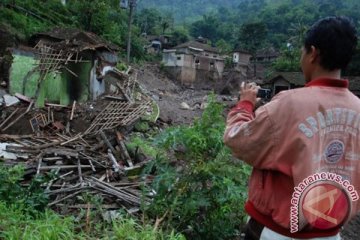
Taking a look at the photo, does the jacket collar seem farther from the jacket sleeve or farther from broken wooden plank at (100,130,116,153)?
broken wooden plank at (100,130,116,153)

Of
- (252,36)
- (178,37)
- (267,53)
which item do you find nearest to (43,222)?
(267,53)

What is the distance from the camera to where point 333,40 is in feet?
5.87

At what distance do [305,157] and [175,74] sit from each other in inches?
1601

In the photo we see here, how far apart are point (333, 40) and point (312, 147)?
0.51m

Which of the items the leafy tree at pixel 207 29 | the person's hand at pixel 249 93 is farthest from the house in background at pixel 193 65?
the person's hand at pixel 249 93

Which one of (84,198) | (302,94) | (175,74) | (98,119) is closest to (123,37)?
(175,74)

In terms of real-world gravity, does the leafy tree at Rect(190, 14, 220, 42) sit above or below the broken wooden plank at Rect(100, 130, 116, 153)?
above

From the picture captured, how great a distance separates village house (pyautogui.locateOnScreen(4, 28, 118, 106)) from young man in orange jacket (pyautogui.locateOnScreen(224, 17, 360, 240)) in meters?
13.7

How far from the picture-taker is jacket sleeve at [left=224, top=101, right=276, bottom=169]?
180 cm

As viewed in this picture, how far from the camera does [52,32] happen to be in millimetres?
18547

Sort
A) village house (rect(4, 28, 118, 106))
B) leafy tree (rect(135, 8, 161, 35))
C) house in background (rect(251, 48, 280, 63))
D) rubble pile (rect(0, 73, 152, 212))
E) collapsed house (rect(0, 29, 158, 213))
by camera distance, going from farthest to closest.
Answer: leafy tree (rect(135, 8, 161, 35)) < house in background (rect(251, 48, 280, 63)) < village house (rect(4, 28, 118, 106)) < collapsed house (rect(0, 29, 158, 213)) < rubble pile (rect(0, 73, 152, 212))

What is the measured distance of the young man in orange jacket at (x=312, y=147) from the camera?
69.3 inches

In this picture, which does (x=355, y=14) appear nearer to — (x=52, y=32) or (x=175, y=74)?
(x=175, y=74)

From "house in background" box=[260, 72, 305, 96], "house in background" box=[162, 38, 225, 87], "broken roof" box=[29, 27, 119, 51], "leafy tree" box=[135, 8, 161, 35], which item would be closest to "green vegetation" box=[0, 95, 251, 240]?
"broken roof" box=[29, 27, 119, 51]
